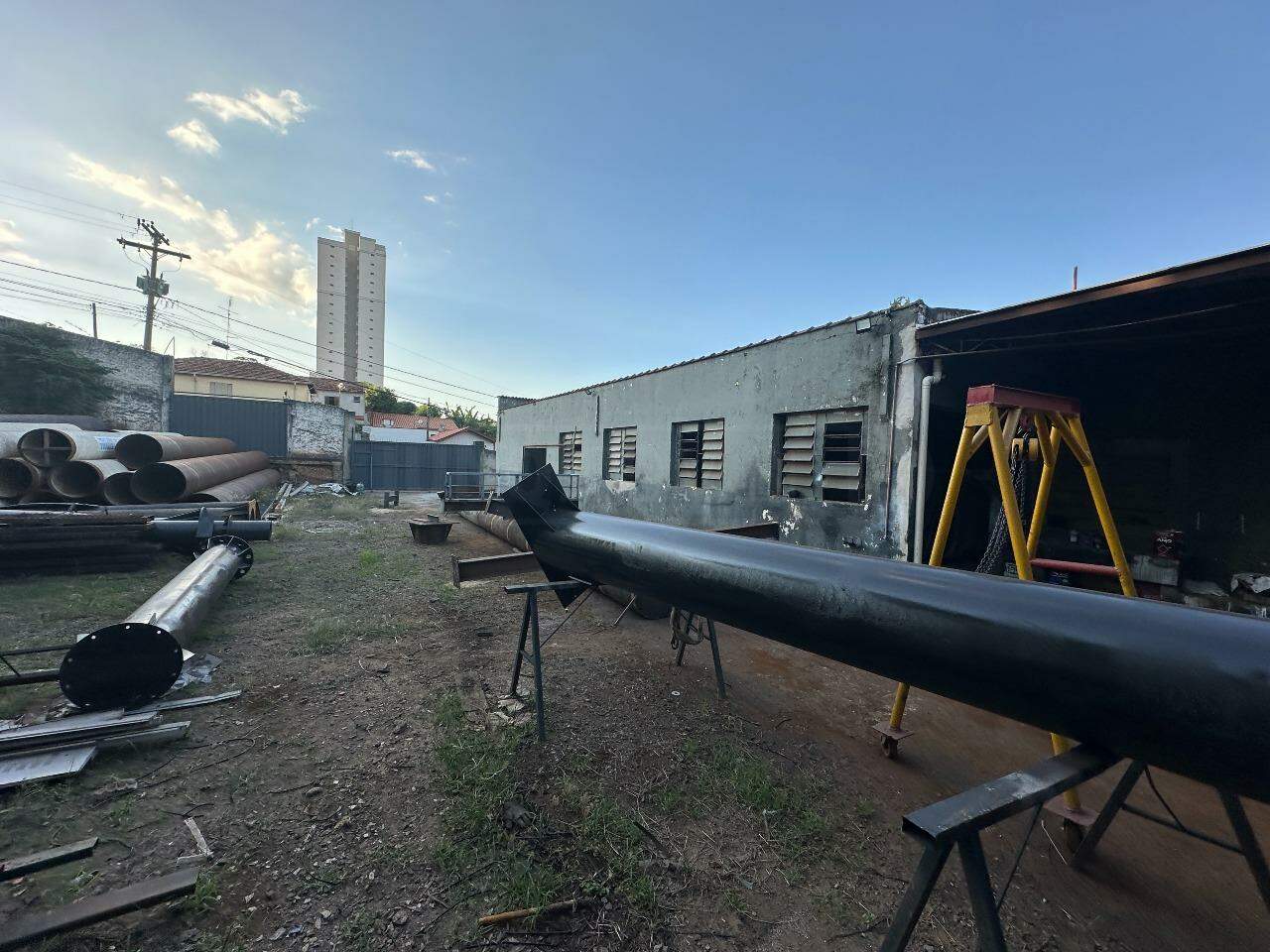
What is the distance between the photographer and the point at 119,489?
8.72 metres

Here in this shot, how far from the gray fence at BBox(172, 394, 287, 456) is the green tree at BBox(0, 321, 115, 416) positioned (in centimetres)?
224

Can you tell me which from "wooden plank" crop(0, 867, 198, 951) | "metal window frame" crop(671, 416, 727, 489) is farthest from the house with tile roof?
"wooden plank" crop(0, 867, 198, 951)

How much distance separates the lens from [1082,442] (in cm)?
270

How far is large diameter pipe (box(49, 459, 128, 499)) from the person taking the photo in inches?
317

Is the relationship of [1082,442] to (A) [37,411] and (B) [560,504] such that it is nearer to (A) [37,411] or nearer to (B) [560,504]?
(B) [560,504]

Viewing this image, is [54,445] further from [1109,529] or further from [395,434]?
[395,434]

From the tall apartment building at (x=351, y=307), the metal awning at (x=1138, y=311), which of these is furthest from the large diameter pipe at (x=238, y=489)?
the tall apartment building at (x=351, y=307)

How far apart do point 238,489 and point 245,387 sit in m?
30.2

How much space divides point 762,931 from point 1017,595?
5.65 ft

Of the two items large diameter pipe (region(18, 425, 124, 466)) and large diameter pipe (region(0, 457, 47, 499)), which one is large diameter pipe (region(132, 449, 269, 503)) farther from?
large diameter pipe (region(0, 457, 47, 499))

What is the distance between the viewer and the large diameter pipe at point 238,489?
9.71 metres

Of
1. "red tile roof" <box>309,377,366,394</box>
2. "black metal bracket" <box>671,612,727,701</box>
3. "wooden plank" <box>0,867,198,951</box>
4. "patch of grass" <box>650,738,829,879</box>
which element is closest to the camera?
"wooden plank" <box>0,867,198,951</box>

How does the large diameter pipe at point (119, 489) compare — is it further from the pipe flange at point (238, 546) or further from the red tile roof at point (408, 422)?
the red tile roof at point (408, 422)

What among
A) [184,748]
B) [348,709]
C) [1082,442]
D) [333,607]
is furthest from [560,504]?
[333,607]
